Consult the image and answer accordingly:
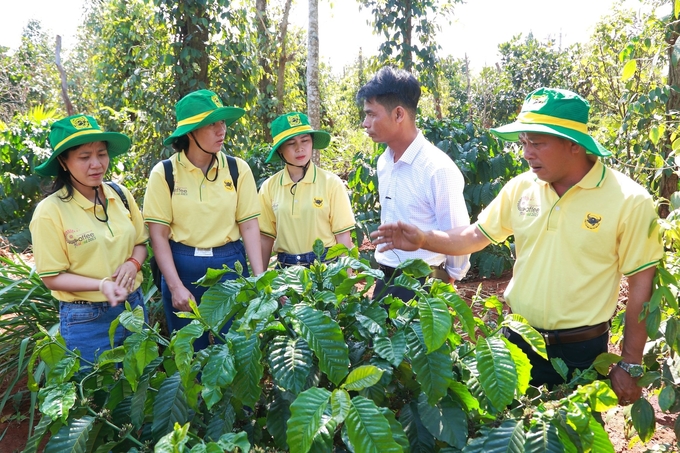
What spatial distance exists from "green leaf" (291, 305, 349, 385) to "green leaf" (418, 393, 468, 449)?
0.22 m

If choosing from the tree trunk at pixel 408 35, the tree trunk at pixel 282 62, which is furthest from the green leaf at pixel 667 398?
the tree trunk at pixel 282 62

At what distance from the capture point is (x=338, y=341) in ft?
3.84

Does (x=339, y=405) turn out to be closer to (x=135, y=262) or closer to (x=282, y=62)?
(x=135, y=262)

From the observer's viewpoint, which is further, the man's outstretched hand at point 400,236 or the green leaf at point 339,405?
the man's outstretched hand at point 400,236

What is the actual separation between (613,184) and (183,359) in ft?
4.59

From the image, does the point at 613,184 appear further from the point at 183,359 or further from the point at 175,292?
the point at 175,292

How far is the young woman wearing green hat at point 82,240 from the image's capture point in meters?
2.23

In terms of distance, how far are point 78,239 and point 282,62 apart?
7.38m

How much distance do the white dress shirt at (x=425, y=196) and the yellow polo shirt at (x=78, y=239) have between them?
3.91ft

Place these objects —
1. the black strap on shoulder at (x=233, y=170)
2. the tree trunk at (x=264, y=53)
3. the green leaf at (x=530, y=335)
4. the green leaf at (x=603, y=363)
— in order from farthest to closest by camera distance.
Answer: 1. the tree trunk at (x=264, y=53)
2. the black strap on shoulder at (x=233, y=170)
3. the green leaf at (x=603, y=363)
4. the green leaf at (x=530, y=335)

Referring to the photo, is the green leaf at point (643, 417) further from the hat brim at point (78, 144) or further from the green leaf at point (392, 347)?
the hat brim at point (78, 144)

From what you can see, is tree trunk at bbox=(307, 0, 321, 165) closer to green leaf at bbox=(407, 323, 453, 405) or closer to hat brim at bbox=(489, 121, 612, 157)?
hat brim at bbox=(489, 121, 612, 157)

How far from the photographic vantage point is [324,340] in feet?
3.83

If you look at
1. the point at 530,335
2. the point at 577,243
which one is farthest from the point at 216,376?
the point at 577,243
